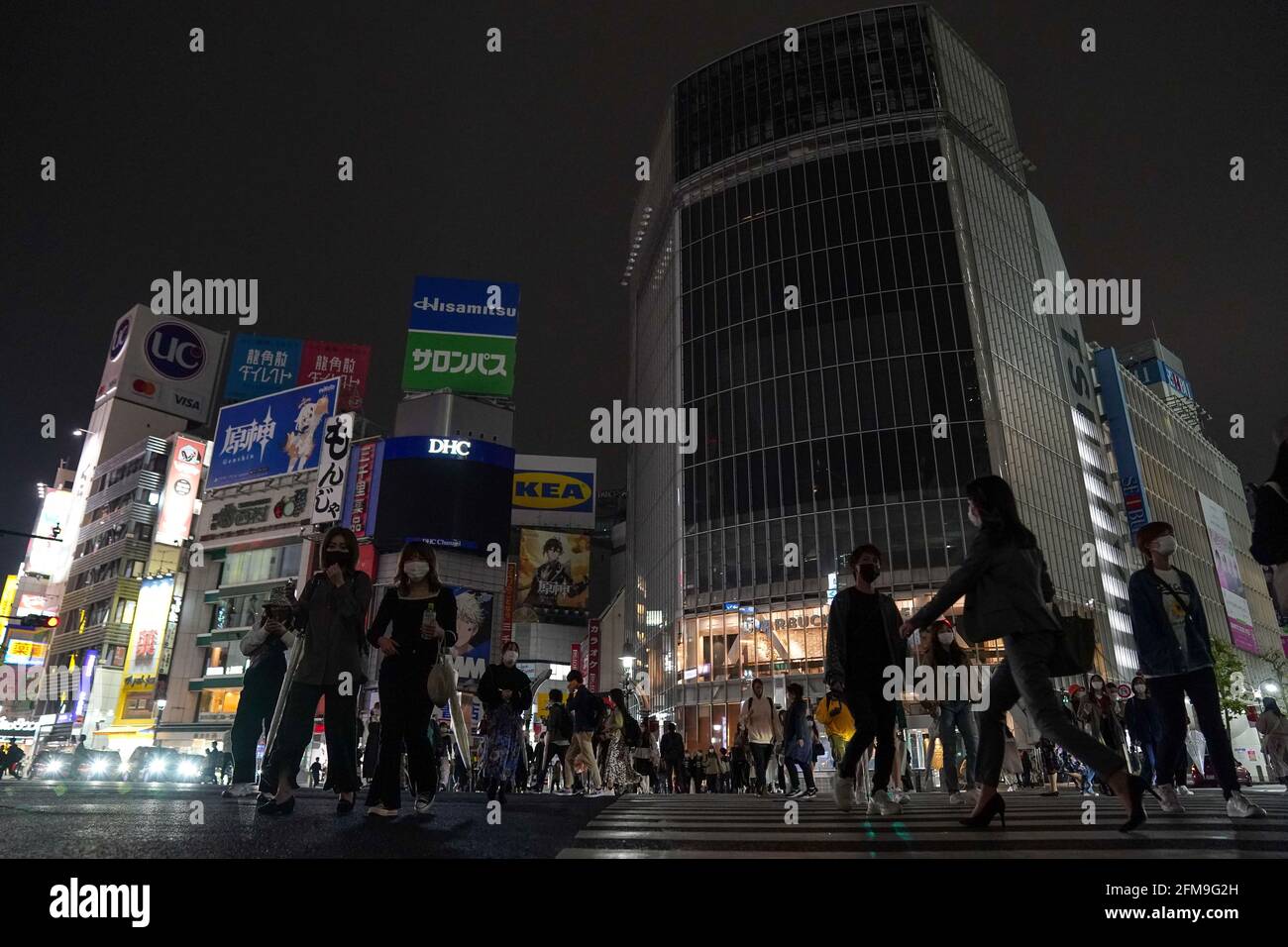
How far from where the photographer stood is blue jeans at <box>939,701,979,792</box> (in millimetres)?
7473

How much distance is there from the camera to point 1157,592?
545cm

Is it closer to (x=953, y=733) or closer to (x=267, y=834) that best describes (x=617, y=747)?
(x=953, y=733)

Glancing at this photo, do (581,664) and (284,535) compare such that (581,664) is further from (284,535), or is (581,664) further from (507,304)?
(507,304)

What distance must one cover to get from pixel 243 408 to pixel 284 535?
11.0 m

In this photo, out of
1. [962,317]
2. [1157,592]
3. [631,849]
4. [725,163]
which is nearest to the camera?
[631,849]

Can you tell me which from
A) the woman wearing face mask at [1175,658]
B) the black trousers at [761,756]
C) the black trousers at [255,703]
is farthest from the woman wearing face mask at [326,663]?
the black trousers at [761,756]

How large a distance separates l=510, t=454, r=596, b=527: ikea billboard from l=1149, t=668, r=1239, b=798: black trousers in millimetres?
54580

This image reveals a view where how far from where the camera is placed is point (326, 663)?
5.38 m

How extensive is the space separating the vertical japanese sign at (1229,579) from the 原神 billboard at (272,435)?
83.0 meters

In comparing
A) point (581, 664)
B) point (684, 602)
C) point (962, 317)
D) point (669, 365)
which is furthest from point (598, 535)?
point (962, 317)

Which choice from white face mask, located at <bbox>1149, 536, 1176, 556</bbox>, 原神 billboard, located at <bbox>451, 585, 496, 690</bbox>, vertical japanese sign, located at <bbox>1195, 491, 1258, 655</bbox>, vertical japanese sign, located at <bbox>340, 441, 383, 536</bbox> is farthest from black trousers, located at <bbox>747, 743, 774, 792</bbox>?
vertical japanese sign, located at <bbox>1195, 491, 1258, 655</bbox>

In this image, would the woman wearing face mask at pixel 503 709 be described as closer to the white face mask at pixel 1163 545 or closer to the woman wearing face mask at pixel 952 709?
the woman wearing face mask at pixel 952 709
